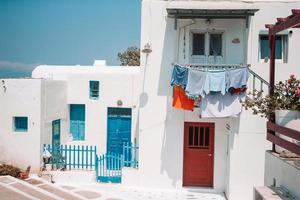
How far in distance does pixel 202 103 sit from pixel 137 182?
3859 millimetres

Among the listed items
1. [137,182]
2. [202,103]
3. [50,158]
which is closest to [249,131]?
[202,103]

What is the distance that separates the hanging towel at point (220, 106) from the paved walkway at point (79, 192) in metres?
2.93

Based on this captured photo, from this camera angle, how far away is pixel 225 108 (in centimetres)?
1062

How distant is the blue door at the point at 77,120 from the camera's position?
15.9 m

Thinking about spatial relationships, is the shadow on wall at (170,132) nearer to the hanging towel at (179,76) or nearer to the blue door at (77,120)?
the hanging towel at (179,76)

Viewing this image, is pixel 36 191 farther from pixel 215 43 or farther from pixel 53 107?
pixel 215 43

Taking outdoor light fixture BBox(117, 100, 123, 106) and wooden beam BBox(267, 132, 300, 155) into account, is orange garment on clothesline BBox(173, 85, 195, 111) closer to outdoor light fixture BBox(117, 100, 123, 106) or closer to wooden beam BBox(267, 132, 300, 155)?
wooden beam BBox(267, 132, 300, 155)

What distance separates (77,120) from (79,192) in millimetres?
5562

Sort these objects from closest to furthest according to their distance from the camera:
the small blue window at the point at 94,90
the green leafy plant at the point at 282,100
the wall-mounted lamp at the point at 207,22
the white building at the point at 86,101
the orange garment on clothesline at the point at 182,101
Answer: the green leafy plant at the point at 282,100, the orange garment on clothesline at the point at 182,101, the wall-mounted lamp at the point at 207,22, the white building at the point at 86,101, the small blue window at the point at 94,90

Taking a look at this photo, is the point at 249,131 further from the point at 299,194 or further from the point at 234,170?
the point at 299,194

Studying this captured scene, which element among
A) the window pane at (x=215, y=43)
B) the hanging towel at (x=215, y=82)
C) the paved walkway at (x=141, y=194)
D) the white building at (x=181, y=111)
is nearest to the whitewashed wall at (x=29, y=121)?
the white building at (x=181, y=111)

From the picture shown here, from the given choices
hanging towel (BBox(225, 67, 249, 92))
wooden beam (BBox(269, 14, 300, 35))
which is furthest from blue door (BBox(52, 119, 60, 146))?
wooden beam (BBox(269, 14, 300, 35))

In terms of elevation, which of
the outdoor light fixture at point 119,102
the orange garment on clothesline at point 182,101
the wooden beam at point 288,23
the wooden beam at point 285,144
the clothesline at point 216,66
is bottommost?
the wooden beam at point 285,144

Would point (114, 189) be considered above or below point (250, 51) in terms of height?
below
